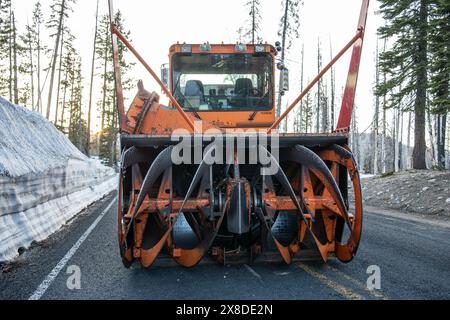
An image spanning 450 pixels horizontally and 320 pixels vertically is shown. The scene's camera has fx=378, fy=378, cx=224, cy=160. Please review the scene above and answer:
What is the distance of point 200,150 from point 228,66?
105 inches

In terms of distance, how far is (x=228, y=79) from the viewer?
20.9 ft

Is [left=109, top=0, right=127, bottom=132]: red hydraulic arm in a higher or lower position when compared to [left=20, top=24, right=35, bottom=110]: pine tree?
lower

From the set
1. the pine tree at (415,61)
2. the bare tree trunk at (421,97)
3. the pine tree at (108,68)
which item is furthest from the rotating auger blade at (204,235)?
the pine tree at (108,68)

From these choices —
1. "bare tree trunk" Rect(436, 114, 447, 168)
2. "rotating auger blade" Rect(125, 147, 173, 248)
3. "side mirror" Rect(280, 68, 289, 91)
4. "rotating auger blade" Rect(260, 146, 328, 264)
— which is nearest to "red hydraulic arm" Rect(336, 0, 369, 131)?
"rotating auger blade" Rect(260, 146, 328, 264)

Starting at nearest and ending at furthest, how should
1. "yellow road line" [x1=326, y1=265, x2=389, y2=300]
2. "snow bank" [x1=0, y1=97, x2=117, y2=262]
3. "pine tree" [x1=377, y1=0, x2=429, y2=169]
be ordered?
1. "yellow road line" [x1=326, y1=265, x2=389, y2=300]
2. "snow bank" [x1=0, y1=97, x2=117, y2=262]
3. "pine tree" [x1=377, y1=0, x2=429, y2=169]

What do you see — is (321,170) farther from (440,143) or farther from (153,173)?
(440,143)

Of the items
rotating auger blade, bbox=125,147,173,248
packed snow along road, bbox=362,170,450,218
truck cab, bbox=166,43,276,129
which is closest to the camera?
rotating auger blade, bbox=125,147,173,248

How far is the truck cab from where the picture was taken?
6293 millimetres

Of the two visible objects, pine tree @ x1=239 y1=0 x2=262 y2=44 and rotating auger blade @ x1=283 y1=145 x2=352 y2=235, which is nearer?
rotating auger blade @ x1=283 y1=145 x2=352 y2=235

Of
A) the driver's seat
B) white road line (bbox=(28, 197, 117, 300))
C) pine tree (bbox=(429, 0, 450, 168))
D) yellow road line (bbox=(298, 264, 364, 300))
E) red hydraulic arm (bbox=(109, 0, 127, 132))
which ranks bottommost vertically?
white road line (bbox=(28, 197, 117, 300))

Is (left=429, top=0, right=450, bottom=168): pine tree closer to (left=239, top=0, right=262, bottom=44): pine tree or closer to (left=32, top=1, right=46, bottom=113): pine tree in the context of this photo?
(left=239, top=0, right=262, bottom=44): pine tree

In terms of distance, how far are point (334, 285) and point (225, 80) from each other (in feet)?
12.8

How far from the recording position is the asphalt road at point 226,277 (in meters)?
3.42

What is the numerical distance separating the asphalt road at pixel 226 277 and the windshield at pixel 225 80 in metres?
2.78
